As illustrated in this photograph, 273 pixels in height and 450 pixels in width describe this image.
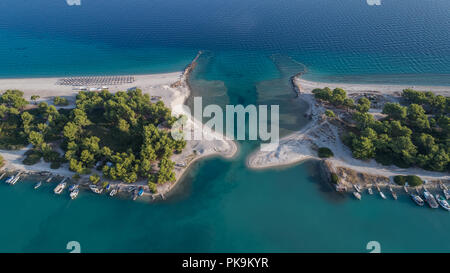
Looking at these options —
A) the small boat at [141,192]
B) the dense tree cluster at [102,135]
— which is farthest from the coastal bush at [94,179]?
the small boat at [141,192]

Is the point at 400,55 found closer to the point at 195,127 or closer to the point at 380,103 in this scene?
the point at 380,103

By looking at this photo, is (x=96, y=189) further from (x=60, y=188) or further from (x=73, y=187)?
(x=60, y=188)

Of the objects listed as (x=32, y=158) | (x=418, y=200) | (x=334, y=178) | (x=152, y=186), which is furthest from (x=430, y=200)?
(x=32, y=158)

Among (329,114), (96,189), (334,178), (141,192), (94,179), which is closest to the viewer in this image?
(141,192)

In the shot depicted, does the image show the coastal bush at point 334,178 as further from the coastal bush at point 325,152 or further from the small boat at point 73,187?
the small boat at point 73,187

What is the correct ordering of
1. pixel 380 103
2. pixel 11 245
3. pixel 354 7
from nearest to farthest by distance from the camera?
1. pixel 11 245
2. pixel 380 103
3. pixel 354 7

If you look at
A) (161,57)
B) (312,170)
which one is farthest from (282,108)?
(161,57)
